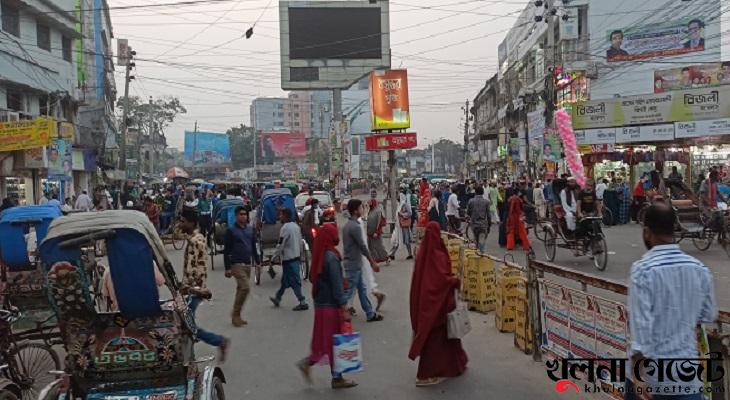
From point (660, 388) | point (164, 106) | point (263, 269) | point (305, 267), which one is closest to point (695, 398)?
point (660, 388)

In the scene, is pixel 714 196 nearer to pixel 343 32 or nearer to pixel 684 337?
pixel 684 337

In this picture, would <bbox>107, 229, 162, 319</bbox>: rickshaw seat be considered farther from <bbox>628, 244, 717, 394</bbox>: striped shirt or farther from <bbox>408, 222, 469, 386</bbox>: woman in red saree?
<bbox>628, 244, 717, 394</bbox>: striped shirt

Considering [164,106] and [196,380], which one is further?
[164,106]

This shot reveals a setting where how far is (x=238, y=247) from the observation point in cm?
910

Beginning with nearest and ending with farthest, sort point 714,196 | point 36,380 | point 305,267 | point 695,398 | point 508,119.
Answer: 1. point 695,398
2. point 36,380
3. point 305,267
4. point 714,196
5. point 508,119

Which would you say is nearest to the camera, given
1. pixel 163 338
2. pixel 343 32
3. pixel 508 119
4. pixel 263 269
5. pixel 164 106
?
pixel 163 338

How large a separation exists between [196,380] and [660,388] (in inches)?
115

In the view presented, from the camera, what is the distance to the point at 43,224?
7.57 meters

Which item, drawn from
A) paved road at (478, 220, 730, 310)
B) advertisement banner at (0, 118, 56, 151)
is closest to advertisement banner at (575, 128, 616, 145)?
paved road at (478, 220, 730, 310)

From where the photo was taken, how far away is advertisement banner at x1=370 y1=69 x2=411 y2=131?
21609 mm

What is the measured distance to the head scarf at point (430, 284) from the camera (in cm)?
584

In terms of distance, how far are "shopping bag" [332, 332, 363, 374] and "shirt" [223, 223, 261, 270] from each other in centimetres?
355

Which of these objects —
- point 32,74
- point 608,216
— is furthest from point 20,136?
point 608,216

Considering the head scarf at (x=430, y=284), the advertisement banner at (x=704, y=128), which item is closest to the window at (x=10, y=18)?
the head scarf at (x=430, y=284)
